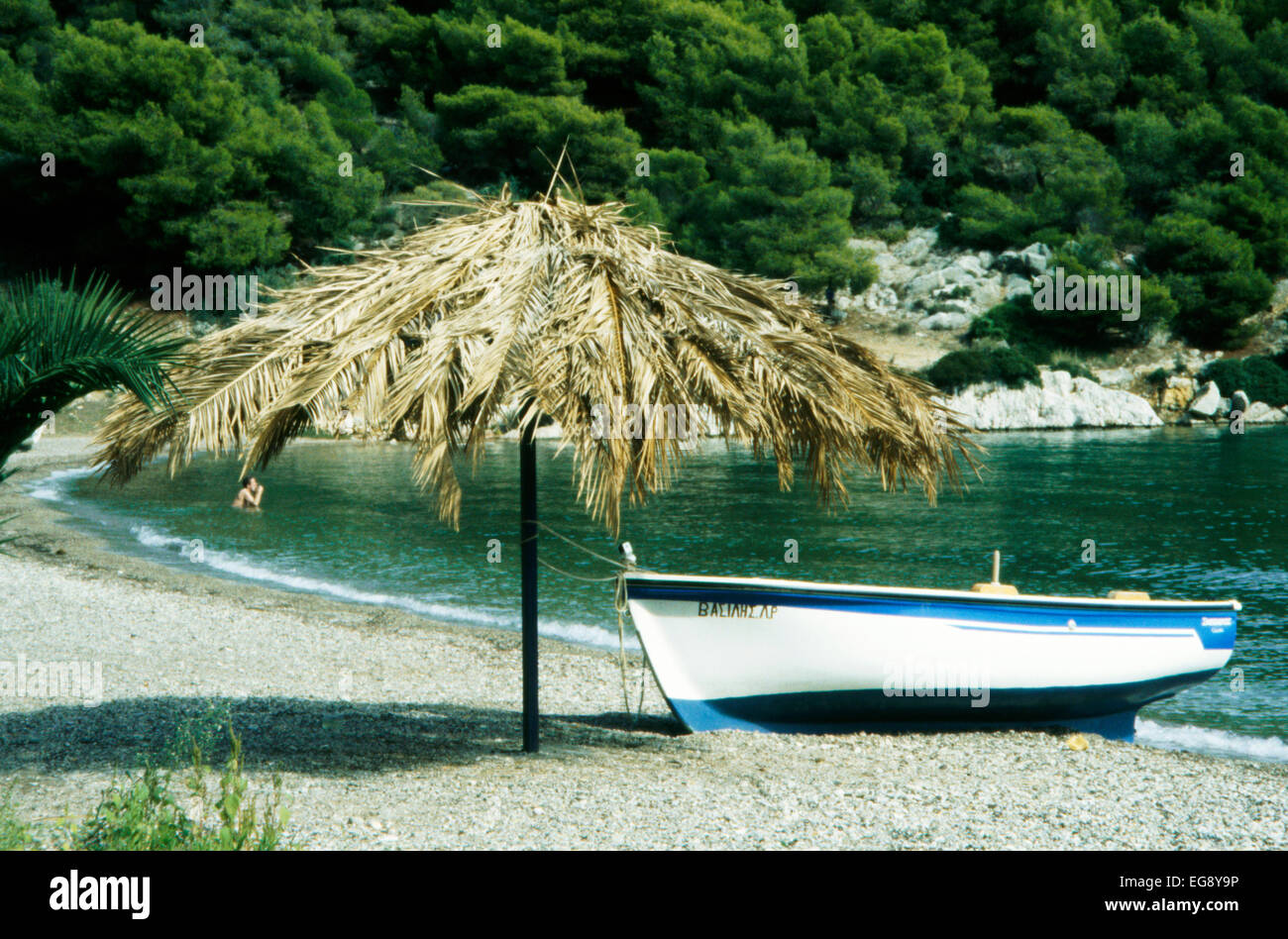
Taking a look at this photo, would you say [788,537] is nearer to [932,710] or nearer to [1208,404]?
[932,710]

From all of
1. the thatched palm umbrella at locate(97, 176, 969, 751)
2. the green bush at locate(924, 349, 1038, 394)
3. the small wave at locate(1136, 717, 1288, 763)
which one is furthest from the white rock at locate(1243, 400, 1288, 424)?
the thatched palm umbrella at locate(97, 176, 969, 751)

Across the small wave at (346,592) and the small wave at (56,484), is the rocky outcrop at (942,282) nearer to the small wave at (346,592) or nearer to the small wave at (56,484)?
the small wave at (56,484)

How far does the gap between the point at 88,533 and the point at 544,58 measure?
51.2 meters

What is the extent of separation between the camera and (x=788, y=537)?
2338cm

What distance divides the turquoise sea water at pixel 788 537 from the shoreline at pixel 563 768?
2.92 meters

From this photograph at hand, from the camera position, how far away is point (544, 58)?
67.1 meters

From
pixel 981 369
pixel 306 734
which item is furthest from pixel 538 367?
pixel 981 369

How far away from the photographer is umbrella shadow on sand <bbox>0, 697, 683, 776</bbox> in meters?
7.57

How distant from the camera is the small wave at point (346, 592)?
1556 centimetres

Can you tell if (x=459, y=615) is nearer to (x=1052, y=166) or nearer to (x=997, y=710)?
(x=997, y=710)

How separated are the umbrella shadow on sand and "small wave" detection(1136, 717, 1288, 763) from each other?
5.01 meters

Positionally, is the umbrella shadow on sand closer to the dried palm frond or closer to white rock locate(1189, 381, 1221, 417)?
the dried palm frond

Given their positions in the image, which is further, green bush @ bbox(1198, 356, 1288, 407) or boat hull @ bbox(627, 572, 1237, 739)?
green bush @ bbox(1198, 356, 1288, 407)
